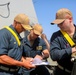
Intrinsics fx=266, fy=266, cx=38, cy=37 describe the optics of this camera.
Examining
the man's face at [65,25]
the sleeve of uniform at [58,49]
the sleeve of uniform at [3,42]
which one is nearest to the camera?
the sleeve of uniform at [58,49]

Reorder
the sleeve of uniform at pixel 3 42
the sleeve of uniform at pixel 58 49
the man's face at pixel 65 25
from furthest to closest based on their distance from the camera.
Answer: the sleeve of uniform at pixel 3 42, the man's face at pixel 65 25, the sleeve of uniform at pixel 58 49

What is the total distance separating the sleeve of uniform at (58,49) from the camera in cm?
344

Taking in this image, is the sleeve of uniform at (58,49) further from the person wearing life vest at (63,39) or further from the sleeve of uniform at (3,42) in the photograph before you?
the sleeve of uniform at (3,42)

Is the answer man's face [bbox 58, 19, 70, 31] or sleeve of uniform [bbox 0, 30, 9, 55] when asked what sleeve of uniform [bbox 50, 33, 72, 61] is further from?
sleeve of uniform [bbox 0, 30, 9, 55]

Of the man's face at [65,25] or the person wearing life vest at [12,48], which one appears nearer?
the man's face at [65,25]

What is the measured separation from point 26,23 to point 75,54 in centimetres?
121

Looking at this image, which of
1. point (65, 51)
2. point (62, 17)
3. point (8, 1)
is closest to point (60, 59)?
point (65, 51)

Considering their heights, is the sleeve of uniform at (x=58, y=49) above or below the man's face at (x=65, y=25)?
below

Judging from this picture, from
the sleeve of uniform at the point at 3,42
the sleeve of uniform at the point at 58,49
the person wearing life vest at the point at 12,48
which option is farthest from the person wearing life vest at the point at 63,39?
the sleeve of uniform at the point at 3,42

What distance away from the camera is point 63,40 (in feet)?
12.0

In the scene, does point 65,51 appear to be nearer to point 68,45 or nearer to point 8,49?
point 68,45

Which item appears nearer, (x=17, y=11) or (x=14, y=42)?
(x=14, y=42)

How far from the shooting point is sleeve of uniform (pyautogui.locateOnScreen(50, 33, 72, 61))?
3.44 m

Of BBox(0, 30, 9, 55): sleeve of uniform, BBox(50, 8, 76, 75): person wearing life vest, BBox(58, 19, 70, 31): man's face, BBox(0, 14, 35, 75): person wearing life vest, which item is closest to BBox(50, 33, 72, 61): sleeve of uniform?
BBox(50, 8, 76, 75): person wearing life vest
